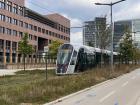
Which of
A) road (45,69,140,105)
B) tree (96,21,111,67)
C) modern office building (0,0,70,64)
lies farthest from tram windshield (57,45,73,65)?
modern office building (0,0,70,64)

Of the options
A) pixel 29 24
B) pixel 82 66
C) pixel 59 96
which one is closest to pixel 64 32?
pixel 29 24

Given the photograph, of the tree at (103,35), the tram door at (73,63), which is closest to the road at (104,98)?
the tram door at (73,63)

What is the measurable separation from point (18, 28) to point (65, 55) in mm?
66151

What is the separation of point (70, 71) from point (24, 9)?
2855 inches

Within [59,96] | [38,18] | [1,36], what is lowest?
[59,96]

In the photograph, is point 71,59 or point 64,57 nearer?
point 71,59

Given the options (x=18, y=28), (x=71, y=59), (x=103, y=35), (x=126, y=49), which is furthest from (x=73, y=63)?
(x=18, y=28)

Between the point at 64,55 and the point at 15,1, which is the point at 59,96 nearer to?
the point at 64,55

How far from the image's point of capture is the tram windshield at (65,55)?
4019 centimetres

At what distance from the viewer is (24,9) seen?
4331 inches

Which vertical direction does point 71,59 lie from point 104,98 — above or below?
above

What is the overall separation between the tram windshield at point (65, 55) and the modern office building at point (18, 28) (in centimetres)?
4863

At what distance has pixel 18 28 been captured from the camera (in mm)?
104562

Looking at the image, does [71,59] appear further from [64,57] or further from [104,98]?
[104,98]
